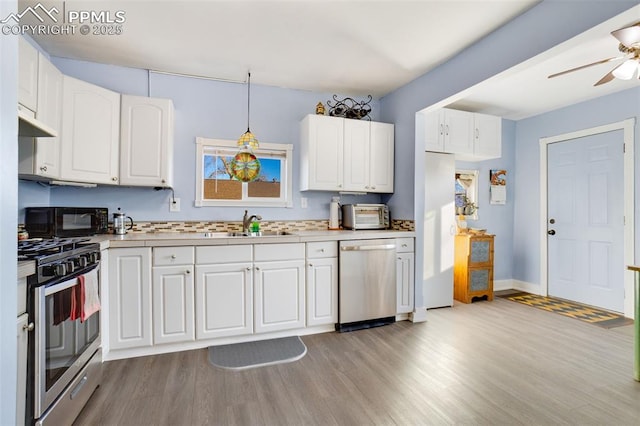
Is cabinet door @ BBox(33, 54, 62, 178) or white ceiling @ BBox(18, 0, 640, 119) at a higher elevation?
white ceiling @ BBox(18, 0, 640, 119)

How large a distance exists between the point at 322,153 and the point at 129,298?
2.22 metres

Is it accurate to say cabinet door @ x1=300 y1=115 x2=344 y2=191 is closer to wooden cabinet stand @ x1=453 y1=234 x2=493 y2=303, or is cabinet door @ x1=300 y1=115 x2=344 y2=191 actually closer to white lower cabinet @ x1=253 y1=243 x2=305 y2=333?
white lower cabinet @ x1=253 y1=243 x2=305 y2=333

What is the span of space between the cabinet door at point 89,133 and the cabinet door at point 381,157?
2539 millimetres

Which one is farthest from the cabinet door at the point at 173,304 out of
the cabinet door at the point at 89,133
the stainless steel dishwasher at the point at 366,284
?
the stainless steel dishwasher at the point at 366,284

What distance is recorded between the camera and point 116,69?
297cm

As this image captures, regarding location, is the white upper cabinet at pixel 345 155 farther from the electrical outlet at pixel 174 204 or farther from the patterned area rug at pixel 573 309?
the patterned area rug at pixel 573 309

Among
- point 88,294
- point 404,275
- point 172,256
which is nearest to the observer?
point 88,294

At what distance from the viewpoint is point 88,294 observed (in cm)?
180

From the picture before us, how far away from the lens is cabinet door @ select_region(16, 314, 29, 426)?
1.27 metres

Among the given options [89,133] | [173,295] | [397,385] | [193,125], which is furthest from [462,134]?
[89,133]

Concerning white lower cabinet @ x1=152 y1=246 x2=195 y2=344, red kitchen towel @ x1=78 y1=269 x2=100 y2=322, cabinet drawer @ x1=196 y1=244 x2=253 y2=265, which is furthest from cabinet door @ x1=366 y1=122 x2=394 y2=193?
red kitchen towel @ x1=78 y1=269 x2=100 y2=322

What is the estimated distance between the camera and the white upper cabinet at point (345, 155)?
3.36 metres

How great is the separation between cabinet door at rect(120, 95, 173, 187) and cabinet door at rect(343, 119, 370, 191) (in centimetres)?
181

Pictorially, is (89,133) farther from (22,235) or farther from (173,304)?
(173,304)
